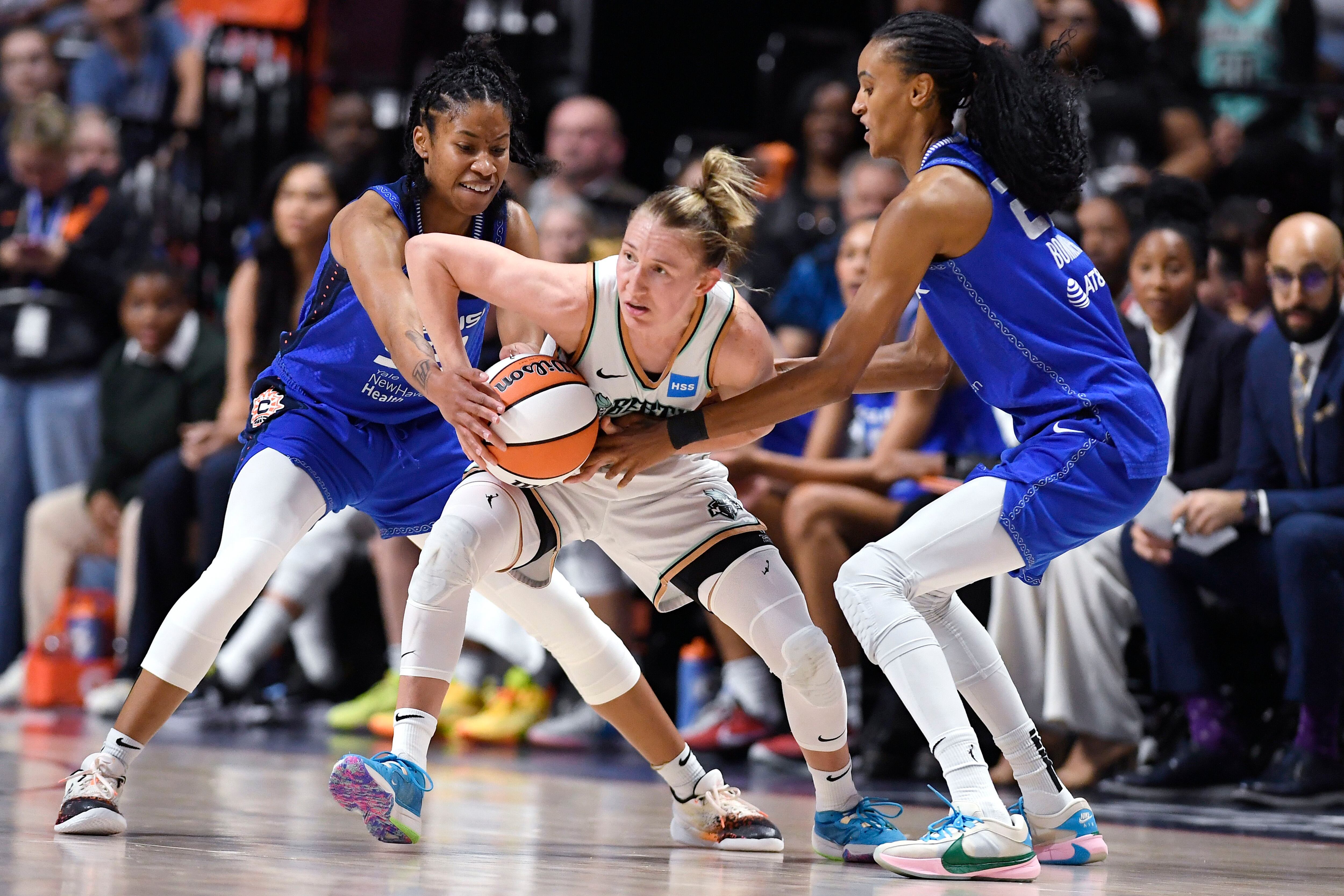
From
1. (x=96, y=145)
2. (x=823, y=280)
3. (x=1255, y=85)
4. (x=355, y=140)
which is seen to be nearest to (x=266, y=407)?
(x=823, y=280)

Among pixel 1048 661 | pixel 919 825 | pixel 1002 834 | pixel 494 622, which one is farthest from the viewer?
pixel 494 622

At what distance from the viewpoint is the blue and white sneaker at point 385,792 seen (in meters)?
3.22

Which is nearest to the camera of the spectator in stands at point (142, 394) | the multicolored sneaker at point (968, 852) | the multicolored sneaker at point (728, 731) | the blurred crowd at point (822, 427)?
the multicolored sneaker at point (968, 852)

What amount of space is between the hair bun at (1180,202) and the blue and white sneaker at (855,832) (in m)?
2.93

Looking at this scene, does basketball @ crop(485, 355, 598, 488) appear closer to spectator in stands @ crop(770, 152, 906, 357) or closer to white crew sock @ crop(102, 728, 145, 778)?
white crew sock @ crop(102, 728, 145, 778)

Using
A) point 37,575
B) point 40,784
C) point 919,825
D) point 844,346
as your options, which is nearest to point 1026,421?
point 844,346

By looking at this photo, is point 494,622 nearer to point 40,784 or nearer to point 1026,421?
point 40,784

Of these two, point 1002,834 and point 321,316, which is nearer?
point 1002,834

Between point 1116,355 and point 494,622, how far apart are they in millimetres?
3768

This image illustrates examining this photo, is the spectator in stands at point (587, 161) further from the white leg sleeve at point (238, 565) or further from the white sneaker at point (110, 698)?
the white leg sleeve at point (238, 565)

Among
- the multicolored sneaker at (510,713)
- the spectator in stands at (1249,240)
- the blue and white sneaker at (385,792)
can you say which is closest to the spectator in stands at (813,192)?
the spectator in stands at (1249,240)

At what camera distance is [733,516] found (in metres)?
3.62

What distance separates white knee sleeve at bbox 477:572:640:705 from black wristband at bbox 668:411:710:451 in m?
0.54

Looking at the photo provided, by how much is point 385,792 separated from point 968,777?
1185 mm
